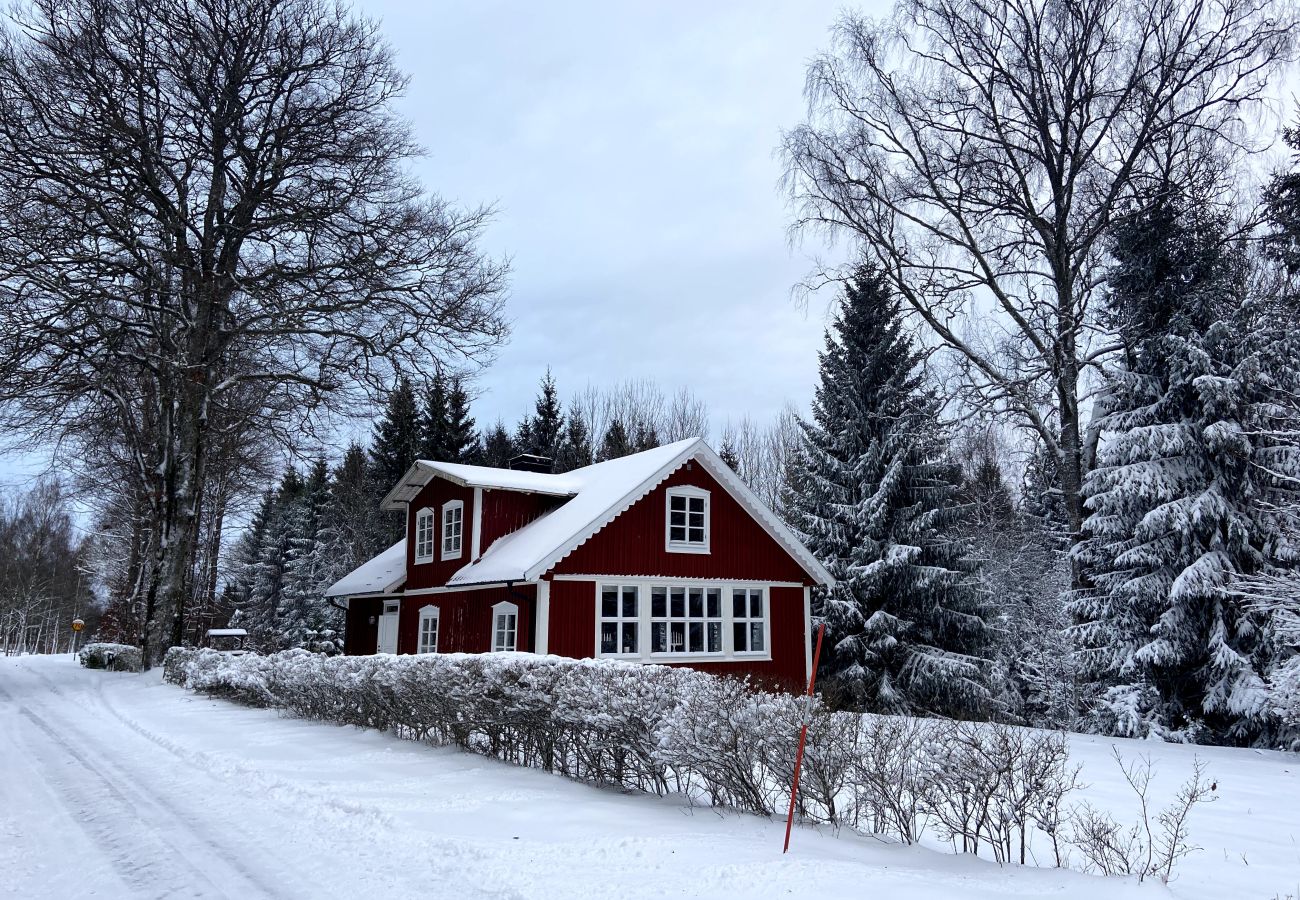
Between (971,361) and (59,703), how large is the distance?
71.6ft

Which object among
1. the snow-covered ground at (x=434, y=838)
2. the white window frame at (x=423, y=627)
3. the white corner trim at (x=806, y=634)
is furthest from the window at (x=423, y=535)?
the snow-covered ground at (x=434, y=838)

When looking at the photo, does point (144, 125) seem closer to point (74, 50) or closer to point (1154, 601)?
point (74, 50)

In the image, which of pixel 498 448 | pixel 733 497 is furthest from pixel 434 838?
pixel 498 448

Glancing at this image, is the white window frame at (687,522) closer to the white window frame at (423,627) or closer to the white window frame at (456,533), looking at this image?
the white window frame at (456,533)

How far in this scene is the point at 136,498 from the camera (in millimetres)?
33250

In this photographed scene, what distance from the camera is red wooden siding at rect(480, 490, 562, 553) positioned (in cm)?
2031

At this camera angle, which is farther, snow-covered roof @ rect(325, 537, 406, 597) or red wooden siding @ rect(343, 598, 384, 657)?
red wooden siding @ rect(343, 598, 384, 657)

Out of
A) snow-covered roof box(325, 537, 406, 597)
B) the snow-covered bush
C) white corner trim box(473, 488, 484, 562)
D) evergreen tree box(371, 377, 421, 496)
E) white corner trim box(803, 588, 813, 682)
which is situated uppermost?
evergreen tree box(371, 377, 421, 496)

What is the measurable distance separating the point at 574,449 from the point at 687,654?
86.1 feet

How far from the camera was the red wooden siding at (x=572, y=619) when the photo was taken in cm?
1748

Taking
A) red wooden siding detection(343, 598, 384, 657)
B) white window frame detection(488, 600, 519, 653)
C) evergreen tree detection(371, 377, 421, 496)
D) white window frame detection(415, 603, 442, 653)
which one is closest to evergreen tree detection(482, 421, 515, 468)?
evergreen tree detection(371, 377, 421, 496)

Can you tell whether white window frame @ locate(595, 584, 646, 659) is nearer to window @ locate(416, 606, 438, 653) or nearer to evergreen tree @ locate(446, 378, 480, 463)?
window @ locate(416, 606, 438, 653)

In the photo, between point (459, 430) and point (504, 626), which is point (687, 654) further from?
point (459, 430)

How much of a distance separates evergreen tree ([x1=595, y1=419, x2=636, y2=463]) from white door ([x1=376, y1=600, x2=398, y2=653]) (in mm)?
19751
